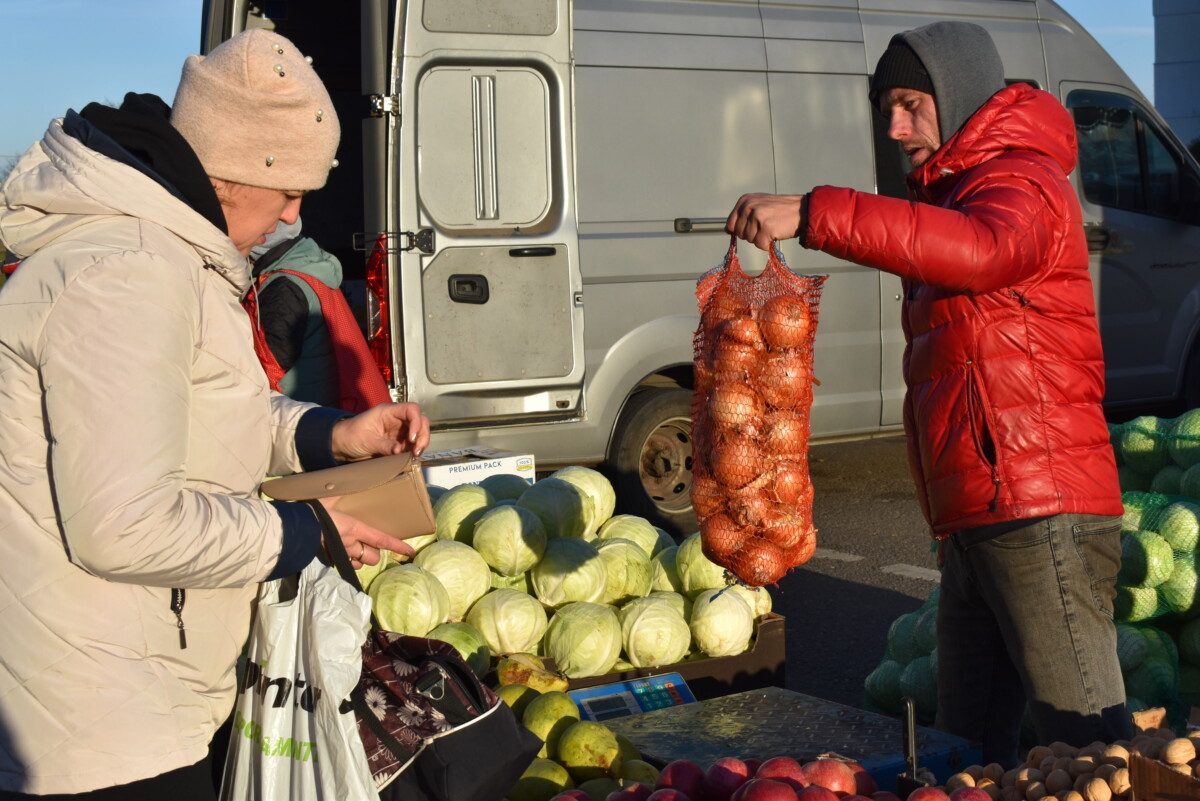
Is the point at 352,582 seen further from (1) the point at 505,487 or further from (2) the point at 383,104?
(2) the point at 383,104

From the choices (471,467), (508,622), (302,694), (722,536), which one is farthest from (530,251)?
(302,694)

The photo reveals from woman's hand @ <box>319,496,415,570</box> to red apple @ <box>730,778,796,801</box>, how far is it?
0.74 meters

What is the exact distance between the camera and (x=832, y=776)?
232cm

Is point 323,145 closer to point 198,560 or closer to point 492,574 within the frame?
point 198,560

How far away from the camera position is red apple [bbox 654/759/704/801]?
238 cm

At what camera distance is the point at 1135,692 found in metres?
4.04

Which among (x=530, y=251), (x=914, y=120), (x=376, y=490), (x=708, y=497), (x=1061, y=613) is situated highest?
(x=530, y=251)

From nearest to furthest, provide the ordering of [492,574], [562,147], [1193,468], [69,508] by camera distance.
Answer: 1. [69,508]
2. [492,574]
3. [1193,468]
4. [562,147]

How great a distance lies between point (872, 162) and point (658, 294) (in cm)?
165

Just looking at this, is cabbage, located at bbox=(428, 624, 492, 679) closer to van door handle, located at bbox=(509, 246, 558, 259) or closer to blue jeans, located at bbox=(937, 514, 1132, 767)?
blue jeans, located at bbox=(937, 514, 1132, 767)

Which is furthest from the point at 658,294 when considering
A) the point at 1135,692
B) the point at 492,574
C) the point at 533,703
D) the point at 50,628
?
the point at 50,628

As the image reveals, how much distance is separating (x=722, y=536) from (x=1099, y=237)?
567cm

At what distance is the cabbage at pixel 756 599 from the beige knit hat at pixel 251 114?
261 centimetres

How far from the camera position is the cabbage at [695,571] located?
4.38 metres
